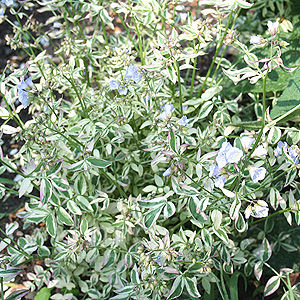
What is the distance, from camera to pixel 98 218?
1.75 meters

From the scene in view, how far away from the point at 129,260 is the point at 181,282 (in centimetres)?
25

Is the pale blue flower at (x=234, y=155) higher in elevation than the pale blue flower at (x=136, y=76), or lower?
lower

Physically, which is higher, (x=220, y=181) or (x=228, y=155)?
(x=228, y=155)

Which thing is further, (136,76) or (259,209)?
(136,76)

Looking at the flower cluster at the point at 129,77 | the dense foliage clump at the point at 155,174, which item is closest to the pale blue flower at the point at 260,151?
the dense foliage clump at the point at 155,174

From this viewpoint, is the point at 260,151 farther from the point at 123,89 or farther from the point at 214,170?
the point at 123,89

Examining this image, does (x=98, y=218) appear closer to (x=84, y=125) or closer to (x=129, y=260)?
(x=129, y=260)

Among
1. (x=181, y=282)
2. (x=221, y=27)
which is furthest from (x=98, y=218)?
(x=221, y=27)

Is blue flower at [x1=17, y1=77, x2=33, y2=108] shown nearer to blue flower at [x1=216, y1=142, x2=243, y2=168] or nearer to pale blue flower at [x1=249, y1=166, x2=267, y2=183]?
blue flower at [x1=216, y1=142, x2=243, y2=168]

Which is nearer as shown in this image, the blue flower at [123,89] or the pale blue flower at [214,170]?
the pale blue flower at [214,170]

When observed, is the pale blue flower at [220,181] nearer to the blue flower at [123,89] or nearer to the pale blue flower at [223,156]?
the pale blue flower at [223,156]

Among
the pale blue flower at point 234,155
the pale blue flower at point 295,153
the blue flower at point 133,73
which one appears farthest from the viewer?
the blue flower at point 133,73

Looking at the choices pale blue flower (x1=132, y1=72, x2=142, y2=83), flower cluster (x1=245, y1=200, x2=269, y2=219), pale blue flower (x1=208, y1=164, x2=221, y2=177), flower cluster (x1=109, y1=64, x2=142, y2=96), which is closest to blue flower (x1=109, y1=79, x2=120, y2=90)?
flower cluster (x1=109, y1=64, x2=142, y2=96)

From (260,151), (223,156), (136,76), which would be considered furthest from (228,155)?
(136,76)
